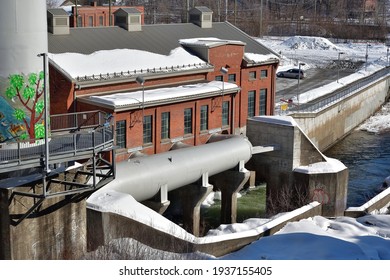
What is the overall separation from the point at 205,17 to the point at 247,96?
7295mm

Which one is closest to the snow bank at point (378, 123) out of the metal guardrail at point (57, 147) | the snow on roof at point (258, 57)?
→ the snow on roof at point (258, 57)

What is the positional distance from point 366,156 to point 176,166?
25.0 m

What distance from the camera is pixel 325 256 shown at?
2386 cm

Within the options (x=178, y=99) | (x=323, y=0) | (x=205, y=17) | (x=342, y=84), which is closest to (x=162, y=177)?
(x=178, y=99)

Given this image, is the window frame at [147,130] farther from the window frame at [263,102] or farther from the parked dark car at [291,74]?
the parked dark car at [291,74]

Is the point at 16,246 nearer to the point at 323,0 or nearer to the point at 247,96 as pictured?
the point at 247,96

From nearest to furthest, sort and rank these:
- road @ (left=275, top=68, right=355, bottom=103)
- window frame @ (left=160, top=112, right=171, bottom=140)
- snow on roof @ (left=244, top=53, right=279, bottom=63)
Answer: window frame @ (left=160, top=112, right=171, bottom=140) → snow on roof @ (left=244, top=53, right=279, bottom=63) → road @ (left=275, top=68, right=355, bottom=103)

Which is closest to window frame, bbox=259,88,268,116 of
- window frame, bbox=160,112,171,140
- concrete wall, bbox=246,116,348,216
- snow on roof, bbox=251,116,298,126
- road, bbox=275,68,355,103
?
concrete wall, bbox=246,116,348,216

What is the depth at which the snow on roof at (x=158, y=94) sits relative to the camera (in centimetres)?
3189

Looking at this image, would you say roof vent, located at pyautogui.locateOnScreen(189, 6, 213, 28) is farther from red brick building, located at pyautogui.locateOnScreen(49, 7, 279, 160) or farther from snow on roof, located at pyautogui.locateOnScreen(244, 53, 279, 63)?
snow on roof, located at pyautogui.locateOnScreen(244, 53, 279, 63)

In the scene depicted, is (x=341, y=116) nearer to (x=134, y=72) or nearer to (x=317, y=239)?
(x=134, y=72)

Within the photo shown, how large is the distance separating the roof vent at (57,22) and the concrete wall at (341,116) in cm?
1933

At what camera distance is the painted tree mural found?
2056cm

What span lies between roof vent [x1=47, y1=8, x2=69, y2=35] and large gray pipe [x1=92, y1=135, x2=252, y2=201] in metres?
9.90
